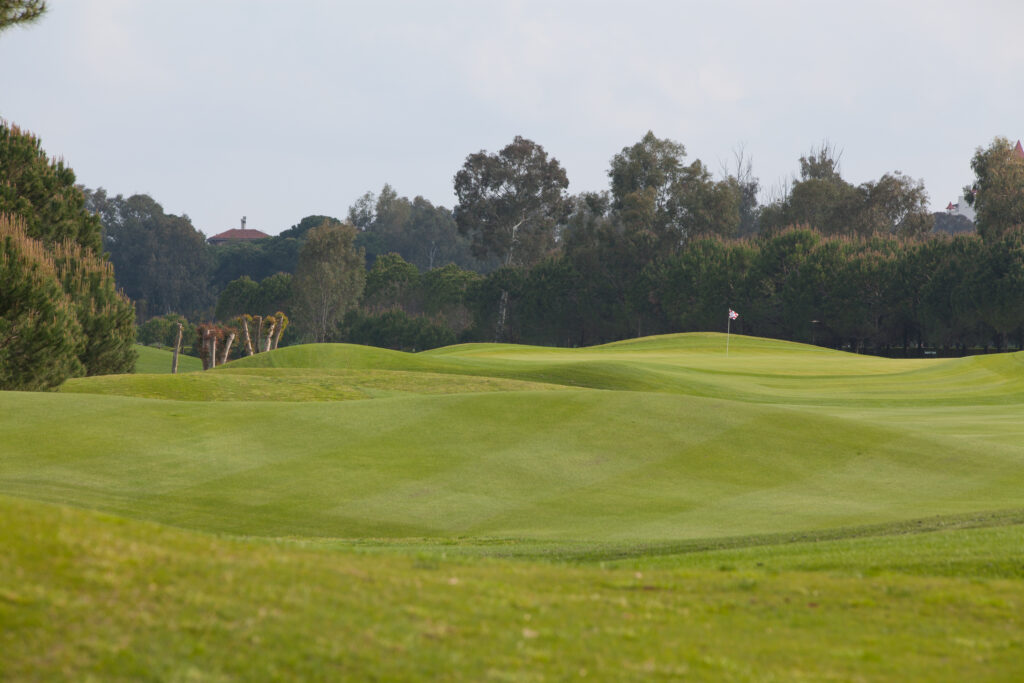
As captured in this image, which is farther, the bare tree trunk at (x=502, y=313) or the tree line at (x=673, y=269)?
the bare tree trunk at (x=502, y=313)

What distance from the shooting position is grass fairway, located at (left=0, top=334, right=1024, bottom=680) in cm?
475

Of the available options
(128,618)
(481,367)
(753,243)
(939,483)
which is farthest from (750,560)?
(753,243)

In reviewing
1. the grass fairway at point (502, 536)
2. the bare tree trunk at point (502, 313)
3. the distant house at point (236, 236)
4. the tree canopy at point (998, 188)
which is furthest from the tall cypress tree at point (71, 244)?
the distant house at point (236, 236)

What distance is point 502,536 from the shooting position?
12.2 meters

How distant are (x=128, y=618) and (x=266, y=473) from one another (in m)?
10.5

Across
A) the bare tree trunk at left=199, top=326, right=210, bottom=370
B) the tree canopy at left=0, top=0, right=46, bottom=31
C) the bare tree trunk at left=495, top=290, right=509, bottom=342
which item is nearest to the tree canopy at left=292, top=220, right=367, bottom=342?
the bare tree trunk at left=495, top=290, right=509, bottom=342

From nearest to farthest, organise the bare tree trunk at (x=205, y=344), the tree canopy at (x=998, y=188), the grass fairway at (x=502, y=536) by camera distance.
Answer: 1. the grass fairway at (x=502, y=536)
2. the bare tree trunk at (x=205, y=344)
3. the tree canopy at (x=998, y=188)

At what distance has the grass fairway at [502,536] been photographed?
4.75 m

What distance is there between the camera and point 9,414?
56.2 feet

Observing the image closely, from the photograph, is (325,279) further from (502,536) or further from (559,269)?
(502,536)

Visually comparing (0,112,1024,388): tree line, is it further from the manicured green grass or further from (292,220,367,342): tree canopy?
the manicured green grass

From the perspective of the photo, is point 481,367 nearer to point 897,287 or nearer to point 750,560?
point 750,560

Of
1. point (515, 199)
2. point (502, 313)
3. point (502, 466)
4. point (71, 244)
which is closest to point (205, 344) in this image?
point (71, 244)

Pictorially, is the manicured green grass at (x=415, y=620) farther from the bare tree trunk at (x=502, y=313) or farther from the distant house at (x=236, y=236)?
the distant house at (x=236, y=236)
